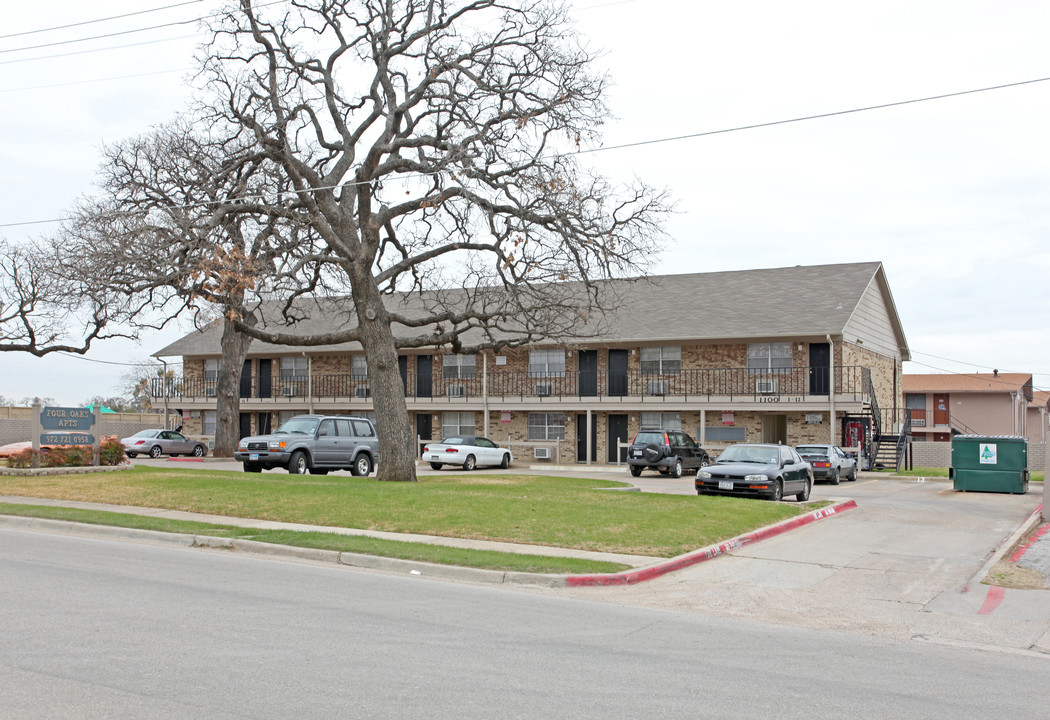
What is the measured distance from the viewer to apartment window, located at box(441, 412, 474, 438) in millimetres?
44312

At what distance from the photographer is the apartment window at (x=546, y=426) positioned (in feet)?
139

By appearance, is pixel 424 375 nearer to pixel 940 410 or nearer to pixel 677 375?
pixel 677 375

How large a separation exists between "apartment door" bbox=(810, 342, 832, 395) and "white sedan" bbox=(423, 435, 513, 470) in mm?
12827

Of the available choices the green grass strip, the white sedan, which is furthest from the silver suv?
the green grass strip

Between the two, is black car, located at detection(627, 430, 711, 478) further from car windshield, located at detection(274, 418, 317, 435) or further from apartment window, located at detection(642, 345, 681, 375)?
car windshield, located at detection(274, 418, 317, 435)

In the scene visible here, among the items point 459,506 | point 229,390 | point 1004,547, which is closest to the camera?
point 1004,547

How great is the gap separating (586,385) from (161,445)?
1905cm

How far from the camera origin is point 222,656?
6.88m

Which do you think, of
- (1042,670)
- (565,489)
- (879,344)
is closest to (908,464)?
(879,344)

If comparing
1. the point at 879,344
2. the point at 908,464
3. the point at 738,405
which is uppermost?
the point at 879,344

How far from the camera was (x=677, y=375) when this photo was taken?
3978 cm

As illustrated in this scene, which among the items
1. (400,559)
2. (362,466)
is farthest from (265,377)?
(400,559)

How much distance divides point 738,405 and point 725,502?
19.0m

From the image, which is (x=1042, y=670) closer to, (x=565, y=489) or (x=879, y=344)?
(x=565, y=489)
